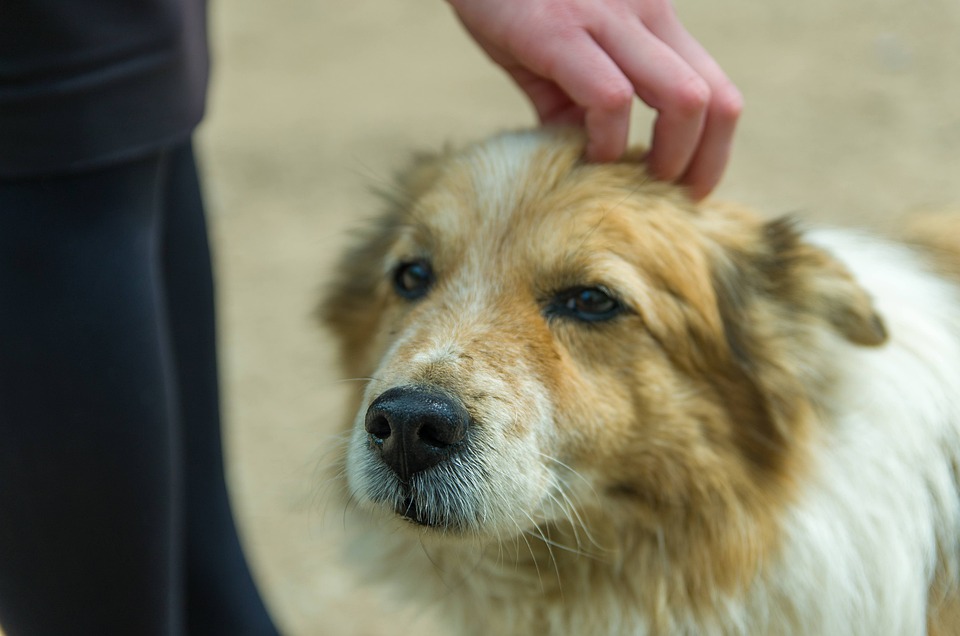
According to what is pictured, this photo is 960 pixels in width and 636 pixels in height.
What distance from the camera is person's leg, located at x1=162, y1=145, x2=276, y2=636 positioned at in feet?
7.70

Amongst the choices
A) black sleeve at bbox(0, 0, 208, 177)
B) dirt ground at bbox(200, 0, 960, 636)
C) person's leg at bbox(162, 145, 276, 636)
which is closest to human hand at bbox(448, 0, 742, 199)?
black sleeve at bbox(0, 0, 208, 177)

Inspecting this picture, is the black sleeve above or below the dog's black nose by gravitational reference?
above

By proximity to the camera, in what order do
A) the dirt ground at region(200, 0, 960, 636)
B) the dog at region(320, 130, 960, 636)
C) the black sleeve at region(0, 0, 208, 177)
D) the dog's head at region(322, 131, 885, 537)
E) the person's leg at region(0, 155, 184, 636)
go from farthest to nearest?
the dirt ground at region(200, 0, 960, 636)
the dog at region(320, 130, 960, 636)
the dog's head at region(322, 131, 885, 537)
the person's leg at region(0, 155, 184, 636)
the black sleeve at region(0, 0, 208, 177)

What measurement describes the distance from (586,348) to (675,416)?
23 centimetres

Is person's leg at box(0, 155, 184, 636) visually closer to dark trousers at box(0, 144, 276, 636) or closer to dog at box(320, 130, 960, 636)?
dark trousers at box(0, 144, 276, 636)

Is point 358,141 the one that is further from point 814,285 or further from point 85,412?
point 85,412

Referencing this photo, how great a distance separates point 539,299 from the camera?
85.4 inches

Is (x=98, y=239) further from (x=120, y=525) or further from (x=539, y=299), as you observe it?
(x=539, y=299)

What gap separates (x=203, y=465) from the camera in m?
2.43

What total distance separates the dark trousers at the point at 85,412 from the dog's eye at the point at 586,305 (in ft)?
2.71

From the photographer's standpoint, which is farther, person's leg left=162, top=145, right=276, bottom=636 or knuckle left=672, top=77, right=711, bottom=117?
person's leg left=162, top=145, right=276, bottom=636

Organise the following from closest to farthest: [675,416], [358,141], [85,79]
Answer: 1. [85,79]
2. [675,416]
3. [358,141]

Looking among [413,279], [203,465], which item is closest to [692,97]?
[413,279]

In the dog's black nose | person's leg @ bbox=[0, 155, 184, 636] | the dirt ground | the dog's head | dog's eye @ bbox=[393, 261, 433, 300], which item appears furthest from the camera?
the dirt ground
